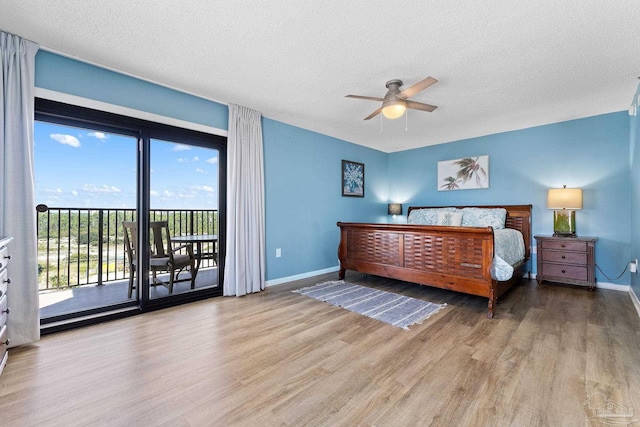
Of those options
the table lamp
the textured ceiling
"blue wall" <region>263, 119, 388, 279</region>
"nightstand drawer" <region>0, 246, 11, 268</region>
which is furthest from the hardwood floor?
the textured ceiling

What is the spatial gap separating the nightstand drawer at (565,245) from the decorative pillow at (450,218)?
1099 mm

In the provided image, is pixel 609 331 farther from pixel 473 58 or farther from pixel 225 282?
pixel 225 282

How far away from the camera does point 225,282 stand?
11.2ft

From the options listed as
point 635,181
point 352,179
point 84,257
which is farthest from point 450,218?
point 84,257

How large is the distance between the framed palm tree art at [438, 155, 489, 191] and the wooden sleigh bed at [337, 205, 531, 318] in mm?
714

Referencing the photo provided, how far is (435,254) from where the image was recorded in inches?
125

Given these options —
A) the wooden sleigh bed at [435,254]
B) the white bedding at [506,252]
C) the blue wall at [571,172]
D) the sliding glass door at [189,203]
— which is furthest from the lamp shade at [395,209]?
the sliding glass door at [189,203]

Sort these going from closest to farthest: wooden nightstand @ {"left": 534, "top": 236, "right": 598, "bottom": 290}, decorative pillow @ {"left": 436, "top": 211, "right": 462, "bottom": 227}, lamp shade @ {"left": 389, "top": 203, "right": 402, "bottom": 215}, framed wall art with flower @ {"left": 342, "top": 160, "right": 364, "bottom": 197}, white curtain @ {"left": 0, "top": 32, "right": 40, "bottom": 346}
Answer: white curtain @ {"left": 0, "top": 32, "right": 40, "bottom": 346} → wooden nightstand @ {"left": 534, "top": 236, "right": 598, "bottom": 290} → decorative pillow @ {"left": 436, "top": 211, "right": 462, "bottom": 227} → framed wall art with flower @ {"left": 342, "top": 160, "right": 364, "bottom": 197} → lamp shade @ {"left": 389, "top": 203, "right": 402, "bottom": 215}

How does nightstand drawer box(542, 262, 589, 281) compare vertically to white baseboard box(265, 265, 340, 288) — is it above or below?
above

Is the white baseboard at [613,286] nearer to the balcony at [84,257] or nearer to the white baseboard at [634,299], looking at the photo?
the white baseboard at [634,299]

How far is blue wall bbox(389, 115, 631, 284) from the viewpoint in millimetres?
3617

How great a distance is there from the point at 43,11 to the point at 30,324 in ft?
7.49

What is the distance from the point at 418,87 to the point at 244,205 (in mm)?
2348

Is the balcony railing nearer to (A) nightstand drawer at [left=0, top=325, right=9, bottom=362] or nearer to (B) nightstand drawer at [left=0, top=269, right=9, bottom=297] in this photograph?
(B) nightstand drawer at [left=0, top=269, right=9, bottom=297]
